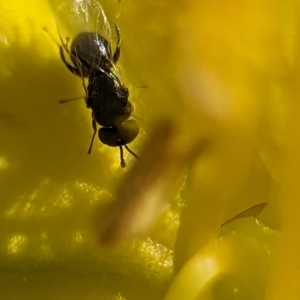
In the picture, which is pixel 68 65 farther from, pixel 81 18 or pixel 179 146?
pixel 179 146

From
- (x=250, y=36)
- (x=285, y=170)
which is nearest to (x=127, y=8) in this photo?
(x=250, y=36)

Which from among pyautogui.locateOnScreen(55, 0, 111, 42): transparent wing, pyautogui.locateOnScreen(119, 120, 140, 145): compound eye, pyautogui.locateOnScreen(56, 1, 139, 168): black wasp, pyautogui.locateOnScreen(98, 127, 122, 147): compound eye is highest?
pyautogui.locateOnScreen(55, 0, 111, 42): transparent wing

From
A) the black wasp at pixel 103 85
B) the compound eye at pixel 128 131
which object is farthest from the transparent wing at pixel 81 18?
the compound eye at pixel 128 131

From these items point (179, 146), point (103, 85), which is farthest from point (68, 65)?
point (179, 146)

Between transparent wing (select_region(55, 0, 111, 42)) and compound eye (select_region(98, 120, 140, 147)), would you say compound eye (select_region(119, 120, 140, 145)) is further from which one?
transparent wing (select_region(55, 0, 111, 42))

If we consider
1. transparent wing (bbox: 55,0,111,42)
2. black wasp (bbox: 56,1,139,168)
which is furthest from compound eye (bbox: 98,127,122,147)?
transparent wing (bbox: 55,0,111,42)

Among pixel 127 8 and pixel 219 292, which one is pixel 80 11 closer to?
pixel 127 8

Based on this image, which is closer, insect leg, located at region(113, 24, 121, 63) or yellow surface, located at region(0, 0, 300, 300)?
yellow surface, located at region(0, 0, 300, 300)
